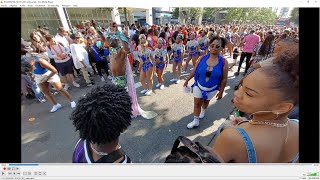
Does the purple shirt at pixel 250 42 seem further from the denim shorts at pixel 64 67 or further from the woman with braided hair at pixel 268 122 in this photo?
the denim shorts at pixel 64 67

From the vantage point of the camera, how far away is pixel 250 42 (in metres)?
3.33

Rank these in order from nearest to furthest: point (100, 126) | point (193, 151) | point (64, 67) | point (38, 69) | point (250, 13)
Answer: point (193, 151) → point (100, 126) → point (250, 13) → point (38, 69) → point (64, 67)

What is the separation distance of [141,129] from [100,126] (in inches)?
51.9

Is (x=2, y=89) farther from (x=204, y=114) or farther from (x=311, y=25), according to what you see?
(x=204, y=114)

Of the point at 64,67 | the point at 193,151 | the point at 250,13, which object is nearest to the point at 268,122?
the point at 193,151

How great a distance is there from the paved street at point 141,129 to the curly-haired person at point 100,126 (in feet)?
2.80

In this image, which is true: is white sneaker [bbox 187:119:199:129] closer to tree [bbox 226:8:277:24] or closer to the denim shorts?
tree [bbox 226:8:277:24]

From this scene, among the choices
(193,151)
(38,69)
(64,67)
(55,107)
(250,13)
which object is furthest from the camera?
(64,67)

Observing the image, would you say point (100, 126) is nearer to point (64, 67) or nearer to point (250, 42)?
point (64, 67)

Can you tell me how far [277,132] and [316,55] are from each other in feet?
1.13

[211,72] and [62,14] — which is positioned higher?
[62,14]

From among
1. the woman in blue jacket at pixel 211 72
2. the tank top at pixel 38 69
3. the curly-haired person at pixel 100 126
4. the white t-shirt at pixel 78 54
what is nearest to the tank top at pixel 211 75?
the woman in blue jacket at pixel 211 72

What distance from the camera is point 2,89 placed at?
0.74 metres
